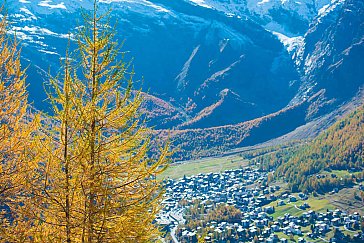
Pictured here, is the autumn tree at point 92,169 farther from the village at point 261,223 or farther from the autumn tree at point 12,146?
the village at point 261,223

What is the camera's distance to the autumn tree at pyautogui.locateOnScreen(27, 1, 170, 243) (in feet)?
49.4

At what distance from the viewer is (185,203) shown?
19925cm

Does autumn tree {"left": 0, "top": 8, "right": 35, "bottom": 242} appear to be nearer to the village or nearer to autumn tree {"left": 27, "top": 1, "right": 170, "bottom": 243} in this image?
autumn tree {"left": 27, "top": 1, "right": 170, "bottom": 243}

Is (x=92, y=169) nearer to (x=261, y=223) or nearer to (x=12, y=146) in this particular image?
(x=12, y=146)

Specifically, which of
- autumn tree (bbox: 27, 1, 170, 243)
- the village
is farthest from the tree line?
the village

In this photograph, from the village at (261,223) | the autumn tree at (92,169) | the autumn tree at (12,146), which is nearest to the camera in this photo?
the autumn tree at (92,169)

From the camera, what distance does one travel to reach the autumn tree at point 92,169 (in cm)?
1506

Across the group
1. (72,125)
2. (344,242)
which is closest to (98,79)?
(72,125)

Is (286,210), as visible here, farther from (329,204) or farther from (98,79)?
(98,79)

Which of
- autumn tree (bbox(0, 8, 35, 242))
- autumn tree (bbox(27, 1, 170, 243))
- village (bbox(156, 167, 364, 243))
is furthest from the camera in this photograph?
village (bbox(156, 167, 364, 243))

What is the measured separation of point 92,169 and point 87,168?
0.18 m

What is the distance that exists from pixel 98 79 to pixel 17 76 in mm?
5382

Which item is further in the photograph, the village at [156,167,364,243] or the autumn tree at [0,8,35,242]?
the village at [156,167,364,243]

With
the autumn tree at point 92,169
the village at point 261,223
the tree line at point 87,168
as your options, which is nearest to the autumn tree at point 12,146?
the tree line at point 87,168
